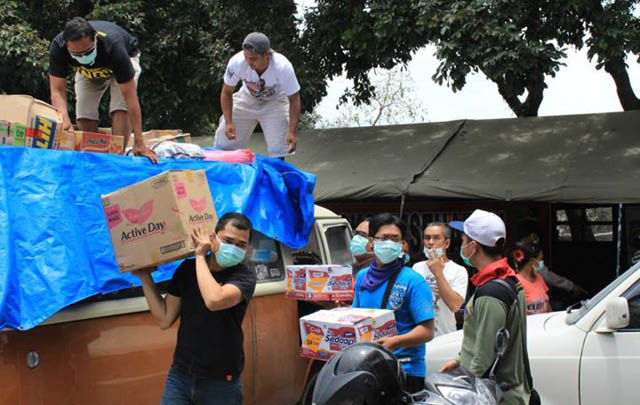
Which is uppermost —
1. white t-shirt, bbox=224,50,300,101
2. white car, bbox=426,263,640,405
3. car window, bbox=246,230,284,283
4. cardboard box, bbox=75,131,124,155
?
white t-shirt, bbox=224,50,300,101

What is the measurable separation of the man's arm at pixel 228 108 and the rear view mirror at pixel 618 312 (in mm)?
3981

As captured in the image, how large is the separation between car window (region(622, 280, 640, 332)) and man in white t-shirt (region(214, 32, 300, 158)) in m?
3.58

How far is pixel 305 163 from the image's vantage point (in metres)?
11.6

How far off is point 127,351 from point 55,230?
76 cm

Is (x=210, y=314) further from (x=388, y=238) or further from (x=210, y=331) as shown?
(x=388, y=238)

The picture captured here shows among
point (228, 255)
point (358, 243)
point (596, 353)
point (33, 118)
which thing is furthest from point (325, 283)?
point (33, 118)

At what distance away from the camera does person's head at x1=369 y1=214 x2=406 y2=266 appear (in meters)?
4.07

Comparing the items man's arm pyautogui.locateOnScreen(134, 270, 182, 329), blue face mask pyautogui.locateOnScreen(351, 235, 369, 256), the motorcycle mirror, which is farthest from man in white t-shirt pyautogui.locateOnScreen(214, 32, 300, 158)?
the motorcycle mirror

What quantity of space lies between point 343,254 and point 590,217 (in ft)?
22.1

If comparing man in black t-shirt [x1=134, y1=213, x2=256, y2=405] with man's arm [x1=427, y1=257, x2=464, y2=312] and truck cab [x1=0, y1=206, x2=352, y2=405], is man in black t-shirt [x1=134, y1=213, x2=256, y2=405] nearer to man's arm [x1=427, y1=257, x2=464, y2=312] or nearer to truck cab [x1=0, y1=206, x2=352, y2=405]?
truck cab [x1=0, y1=206, x2=352, y2=405]

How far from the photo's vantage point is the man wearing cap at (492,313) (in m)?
3.27

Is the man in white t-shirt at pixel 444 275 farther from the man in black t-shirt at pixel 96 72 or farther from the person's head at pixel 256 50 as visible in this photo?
the person's head at pixel 256 50

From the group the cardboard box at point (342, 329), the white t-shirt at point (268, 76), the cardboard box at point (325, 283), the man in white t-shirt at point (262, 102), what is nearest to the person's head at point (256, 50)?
the man in white t-shirt at point (262, 102)

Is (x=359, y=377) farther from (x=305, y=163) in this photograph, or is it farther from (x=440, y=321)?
(x=305, y=163)
